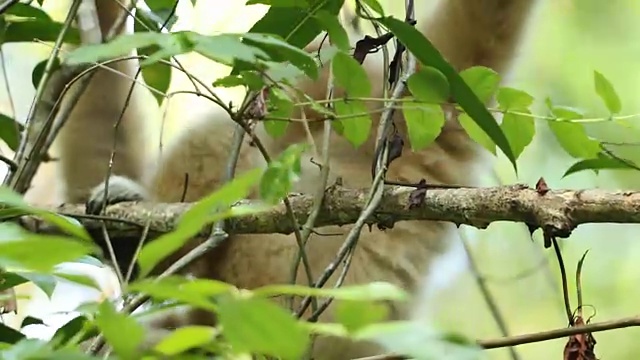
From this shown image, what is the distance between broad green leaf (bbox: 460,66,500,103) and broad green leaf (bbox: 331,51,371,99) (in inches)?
3.9

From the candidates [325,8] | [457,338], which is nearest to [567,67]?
[325,8]

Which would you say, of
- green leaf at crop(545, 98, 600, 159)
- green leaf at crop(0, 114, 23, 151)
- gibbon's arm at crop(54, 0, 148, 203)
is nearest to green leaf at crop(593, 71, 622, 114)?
green leaf at crop(545, 98, 600, 159)

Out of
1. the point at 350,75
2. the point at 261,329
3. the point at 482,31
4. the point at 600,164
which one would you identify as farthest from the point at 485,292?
the point at 261,329

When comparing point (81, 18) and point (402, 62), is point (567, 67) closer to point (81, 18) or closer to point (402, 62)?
point (402, 62)

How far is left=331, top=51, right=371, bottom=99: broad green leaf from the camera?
1.93 feet

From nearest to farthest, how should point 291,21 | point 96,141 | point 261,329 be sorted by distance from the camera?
point 261,329, point 291,21, point 96,141

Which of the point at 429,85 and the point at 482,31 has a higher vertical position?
the point at 482,31

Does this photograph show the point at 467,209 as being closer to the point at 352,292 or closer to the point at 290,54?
the point at 290,54

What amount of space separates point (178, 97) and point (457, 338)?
1350 mm

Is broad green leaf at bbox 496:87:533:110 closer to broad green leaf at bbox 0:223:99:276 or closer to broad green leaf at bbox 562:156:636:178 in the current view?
broad green leaf at bbox 562:156:636:178

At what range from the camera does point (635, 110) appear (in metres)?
1.14

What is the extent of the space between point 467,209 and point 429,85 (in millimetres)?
132

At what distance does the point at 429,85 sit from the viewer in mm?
574

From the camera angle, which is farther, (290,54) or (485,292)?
(485,292)
